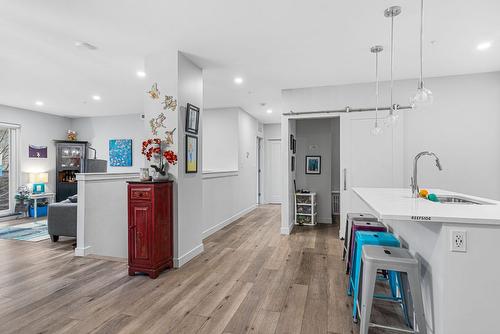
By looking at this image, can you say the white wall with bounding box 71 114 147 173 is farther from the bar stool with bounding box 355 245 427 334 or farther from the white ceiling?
the bar stool with bounding box 355 245 427 334

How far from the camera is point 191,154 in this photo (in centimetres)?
343

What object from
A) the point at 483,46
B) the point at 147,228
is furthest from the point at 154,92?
the point at 483,46

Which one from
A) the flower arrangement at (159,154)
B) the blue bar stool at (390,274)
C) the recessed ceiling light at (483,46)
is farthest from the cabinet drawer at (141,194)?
the recessed ceiling light at (483,46)

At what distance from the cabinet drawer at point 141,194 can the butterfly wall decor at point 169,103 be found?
101 cm

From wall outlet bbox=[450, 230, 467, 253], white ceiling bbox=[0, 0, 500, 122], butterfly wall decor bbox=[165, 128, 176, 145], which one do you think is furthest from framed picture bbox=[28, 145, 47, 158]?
wall outlet bbox=[450, 230, 467, 253]

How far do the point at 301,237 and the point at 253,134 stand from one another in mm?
3570

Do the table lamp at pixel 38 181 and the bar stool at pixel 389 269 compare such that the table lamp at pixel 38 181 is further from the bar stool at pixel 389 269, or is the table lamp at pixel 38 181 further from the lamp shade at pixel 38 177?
the bar stool at pixel 389 269

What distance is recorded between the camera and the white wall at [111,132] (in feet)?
23.5

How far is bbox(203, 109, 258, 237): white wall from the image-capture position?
4.74m

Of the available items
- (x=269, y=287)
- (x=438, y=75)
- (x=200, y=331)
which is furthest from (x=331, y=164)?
(x=200, y=331)

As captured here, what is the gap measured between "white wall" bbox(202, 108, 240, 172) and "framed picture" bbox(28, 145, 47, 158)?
4.36 meters

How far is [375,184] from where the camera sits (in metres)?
4.32

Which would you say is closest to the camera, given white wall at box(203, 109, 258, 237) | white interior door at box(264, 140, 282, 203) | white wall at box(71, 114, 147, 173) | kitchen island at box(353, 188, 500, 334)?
kitchen island at box(353, 188, 500, 334)

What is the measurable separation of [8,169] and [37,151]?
73cm
